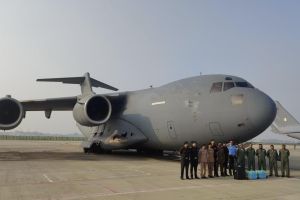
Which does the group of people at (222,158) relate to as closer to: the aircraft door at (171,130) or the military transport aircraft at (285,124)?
the aircraft door at (171,130)

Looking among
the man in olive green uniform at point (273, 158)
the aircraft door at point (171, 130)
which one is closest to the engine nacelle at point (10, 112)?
Result: the aircraft door at point (171, 130)

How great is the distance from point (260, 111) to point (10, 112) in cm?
1254

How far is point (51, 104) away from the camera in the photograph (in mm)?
23406

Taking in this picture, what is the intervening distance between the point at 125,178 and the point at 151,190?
221 centimetres

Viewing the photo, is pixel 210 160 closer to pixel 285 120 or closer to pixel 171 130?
pixel 171 130

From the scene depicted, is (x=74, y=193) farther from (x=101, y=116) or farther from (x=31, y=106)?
(x=31, y=106)

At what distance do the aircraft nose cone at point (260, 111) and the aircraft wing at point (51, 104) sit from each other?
38.6ft

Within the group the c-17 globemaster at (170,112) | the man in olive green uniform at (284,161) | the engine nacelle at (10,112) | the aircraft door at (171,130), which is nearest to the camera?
the man in olive green uniform at (284,161)

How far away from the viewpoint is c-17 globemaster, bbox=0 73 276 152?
1423 cm

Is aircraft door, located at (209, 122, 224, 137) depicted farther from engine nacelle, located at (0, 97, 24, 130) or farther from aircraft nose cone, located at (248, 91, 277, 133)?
engine nacelle, located at (0, 97, 24, 130)

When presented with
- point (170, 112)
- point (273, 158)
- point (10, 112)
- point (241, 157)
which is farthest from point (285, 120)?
point (241, 157)

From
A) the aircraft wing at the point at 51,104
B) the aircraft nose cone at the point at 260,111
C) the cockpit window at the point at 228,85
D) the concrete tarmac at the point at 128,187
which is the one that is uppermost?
the cockpit window at the point at 228,85

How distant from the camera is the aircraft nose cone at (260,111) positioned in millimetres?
13780

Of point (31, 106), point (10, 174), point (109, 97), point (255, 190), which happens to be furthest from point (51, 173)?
point (31, 106)
